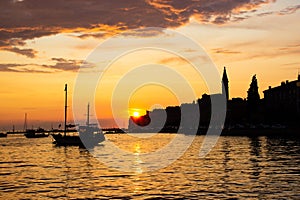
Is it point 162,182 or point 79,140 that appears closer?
point 162,182

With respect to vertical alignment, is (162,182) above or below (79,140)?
below

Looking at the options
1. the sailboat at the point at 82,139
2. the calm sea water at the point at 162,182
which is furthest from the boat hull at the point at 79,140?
the calm sea water at the point at 162,182

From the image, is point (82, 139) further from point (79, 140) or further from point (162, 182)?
point (162, 182)

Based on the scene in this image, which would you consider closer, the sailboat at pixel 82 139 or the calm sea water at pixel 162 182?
the calm sea water at pixel 162 182

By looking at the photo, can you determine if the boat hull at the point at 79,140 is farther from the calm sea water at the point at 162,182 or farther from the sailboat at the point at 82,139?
the calm sea water at the point at 162,182

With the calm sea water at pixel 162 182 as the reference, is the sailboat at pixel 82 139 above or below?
above

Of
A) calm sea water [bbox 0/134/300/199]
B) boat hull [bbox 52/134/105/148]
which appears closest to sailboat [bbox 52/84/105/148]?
boat hull [bbox 52/134/105/148]

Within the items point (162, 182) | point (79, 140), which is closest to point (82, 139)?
point (79, 140)

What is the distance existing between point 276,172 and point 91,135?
7921cm

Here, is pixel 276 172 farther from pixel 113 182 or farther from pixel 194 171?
pixel 113 182

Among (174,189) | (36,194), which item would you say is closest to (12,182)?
(36,194)

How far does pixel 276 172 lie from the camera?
5291cm

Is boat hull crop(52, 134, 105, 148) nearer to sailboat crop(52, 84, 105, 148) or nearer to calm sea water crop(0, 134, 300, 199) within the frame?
sailboat crop(52, 84, 105, 148)

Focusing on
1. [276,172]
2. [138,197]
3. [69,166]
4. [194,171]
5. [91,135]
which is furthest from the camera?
[91,135]
